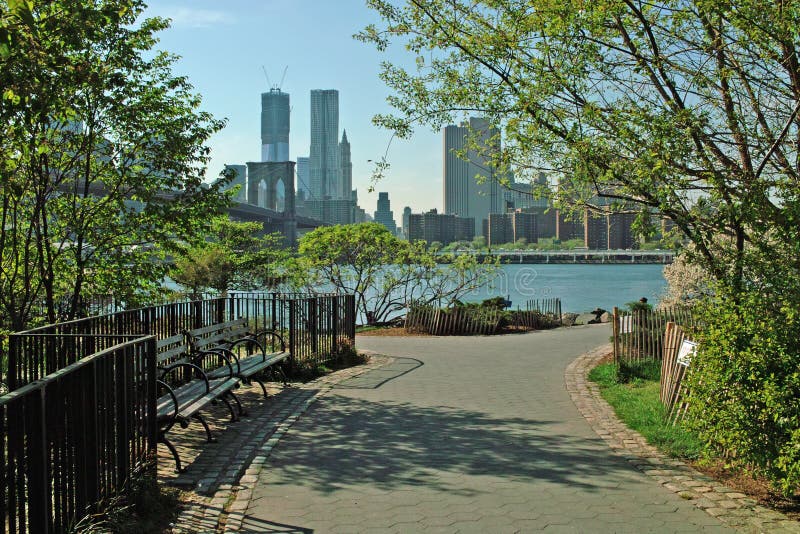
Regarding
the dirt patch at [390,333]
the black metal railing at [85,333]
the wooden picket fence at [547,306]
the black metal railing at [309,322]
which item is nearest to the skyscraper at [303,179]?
the wooden picket fence at [547,306]

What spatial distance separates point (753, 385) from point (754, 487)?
0.98 metres

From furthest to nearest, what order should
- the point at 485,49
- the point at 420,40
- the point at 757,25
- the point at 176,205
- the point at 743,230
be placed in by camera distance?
1. the point at 176,205
2. the point at 420,40
3. the point at 485,49
4. the point at 743,230
5. the point at 757,25

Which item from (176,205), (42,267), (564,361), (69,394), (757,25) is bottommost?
(564,361)

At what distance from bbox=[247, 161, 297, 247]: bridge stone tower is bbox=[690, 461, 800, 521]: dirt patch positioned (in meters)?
38.4

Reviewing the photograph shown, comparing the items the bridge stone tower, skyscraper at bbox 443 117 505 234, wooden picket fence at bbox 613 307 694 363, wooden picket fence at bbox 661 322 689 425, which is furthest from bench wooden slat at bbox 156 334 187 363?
the bridge stone tower

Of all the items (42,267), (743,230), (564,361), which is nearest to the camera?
(743,230)

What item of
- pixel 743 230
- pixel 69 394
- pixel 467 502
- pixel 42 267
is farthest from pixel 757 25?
pixel 42 267

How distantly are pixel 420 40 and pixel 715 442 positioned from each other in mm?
5482

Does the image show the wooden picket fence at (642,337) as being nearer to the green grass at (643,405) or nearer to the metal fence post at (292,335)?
the green grass at (643,405)

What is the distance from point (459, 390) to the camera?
1059 centimetres

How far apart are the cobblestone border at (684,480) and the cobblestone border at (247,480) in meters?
3.26

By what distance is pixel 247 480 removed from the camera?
236 inches

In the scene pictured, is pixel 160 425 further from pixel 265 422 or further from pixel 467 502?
pixel 467 502

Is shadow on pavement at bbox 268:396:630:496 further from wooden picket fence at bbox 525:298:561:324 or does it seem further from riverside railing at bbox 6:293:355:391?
wooden picket fence at bbox 525:298:561:324
